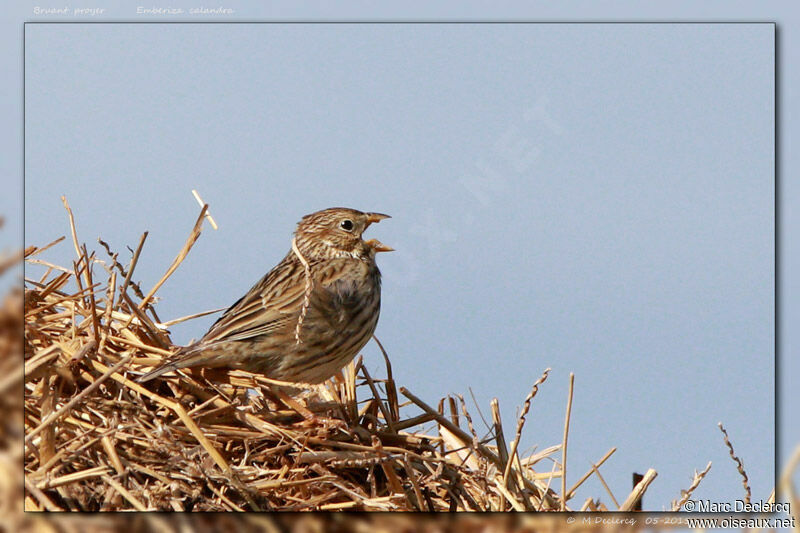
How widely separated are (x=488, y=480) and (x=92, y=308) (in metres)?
1.78

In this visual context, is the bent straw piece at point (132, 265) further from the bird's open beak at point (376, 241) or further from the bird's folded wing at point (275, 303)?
the bird's open beak at point (376, 241)

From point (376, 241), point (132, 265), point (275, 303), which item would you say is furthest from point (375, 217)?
point (132, 265)

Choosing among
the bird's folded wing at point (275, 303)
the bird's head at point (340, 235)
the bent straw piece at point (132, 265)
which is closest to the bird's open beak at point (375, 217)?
the bird's head at point (340, 235)

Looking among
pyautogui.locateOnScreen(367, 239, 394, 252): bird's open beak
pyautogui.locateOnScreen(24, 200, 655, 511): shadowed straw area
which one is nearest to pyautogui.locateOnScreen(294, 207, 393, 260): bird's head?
pyautogui.locateOnScreen(367, 239, 394, 252): bird's open beak

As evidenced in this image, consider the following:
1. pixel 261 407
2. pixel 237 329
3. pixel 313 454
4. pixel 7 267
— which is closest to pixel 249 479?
pixel 313 454

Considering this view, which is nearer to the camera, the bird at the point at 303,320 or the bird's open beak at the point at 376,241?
the bird at the point at 303,320

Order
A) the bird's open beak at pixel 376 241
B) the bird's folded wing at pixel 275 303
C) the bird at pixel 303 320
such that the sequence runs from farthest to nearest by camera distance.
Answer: the bird's open beak at pixel 376 241 < the bird's folded wing at pixel 275 303 < the bird at pixel 303 320

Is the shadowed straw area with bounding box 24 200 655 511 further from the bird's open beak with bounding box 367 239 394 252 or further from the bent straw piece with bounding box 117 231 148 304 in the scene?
the bird's open beak with bounding box 367 239 394 252

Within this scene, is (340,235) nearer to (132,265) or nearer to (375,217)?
(375,217)

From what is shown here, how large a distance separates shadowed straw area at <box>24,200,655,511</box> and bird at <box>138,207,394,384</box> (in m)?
0.10

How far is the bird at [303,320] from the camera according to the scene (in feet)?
14.1

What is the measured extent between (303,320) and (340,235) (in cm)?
85

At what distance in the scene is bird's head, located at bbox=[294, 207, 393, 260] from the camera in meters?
5.13

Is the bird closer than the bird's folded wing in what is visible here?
Yes
